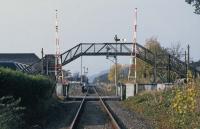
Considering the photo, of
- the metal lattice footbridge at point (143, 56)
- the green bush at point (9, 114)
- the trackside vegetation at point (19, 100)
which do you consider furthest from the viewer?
the metal lattice footbridge at point (143, 56)

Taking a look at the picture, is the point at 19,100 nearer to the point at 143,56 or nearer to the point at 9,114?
the point at 9,114

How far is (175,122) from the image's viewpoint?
22266mm

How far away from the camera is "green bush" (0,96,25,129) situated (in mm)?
19797

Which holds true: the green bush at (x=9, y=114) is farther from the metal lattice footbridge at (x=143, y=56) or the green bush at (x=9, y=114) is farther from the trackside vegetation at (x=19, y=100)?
Answer: the metal lattice footbridge at (x=143, y=56)

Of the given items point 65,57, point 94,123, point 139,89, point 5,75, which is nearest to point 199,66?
point 65,57

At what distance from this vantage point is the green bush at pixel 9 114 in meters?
19.8

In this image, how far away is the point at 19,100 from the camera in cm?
2209

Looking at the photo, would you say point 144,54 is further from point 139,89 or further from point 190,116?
point 190,116

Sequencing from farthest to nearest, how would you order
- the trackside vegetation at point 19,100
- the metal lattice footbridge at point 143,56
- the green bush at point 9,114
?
the metal lattice footbridge at point 143,56, the trackside vegetation at point 19,100, the green bush at point 9,114

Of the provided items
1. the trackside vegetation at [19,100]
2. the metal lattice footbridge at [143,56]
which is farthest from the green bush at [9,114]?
the metal lattice footbridge at [143,56]

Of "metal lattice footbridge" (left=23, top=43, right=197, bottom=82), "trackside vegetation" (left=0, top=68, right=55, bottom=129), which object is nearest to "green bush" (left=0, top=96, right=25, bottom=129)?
"trackside vegetation" (left=0, top=68, right=55, bottom=129)

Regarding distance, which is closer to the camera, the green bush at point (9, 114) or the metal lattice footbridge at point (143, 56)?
the green bush at point (9, 114)

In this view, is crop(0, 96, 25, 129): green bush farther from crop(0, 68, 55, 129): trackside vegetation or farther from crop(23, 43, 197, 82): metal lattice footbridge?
crop(23, 43, 197, 82): metal lattice footbridge

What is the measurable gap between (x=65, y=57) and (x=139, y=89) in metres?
12.6
